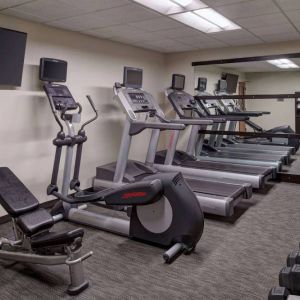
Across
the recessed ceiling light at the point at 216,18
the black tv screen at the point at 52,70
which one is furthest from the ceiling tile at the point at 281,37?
the black tv screen at the point at 52,70

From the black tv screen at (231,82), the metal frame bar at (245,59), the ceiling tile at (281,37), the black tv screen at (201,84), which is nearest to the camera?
the ceiling tile at (281,37)

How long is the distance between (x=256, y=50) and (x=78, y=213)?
403cm

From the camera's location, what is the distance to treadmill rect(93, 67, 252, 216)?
11.5 feet

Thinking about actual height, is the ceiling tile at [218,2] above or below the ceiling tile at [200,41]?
below

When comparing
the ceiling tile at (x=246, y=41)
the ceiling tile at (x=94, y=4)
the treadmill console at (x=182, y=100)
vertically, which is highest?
the ceiling tile at (x=246, y=41)

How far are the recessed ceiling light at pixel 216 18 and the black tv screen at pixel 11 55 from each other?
203cm

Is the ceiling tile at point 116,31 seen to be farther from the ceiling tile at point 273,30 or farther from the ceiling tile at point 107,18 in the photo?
the ceiling tile at point 273,30

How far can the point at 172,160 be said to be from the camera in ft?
17.4

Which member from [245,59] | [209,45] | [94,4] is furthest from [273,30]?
[94,4]

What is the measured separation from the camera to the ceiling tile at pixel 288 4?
121 inches

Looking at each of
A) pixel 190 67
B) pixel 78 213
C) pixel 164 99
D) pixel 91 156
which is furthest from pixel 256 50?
pixel 78 213

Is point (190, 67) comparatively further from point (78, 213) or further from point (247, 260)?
point (247, 260)

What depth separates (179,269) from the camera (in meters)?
2.55

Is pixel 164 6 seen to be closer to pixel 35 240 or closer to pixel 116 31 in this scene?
pixel 116 31
